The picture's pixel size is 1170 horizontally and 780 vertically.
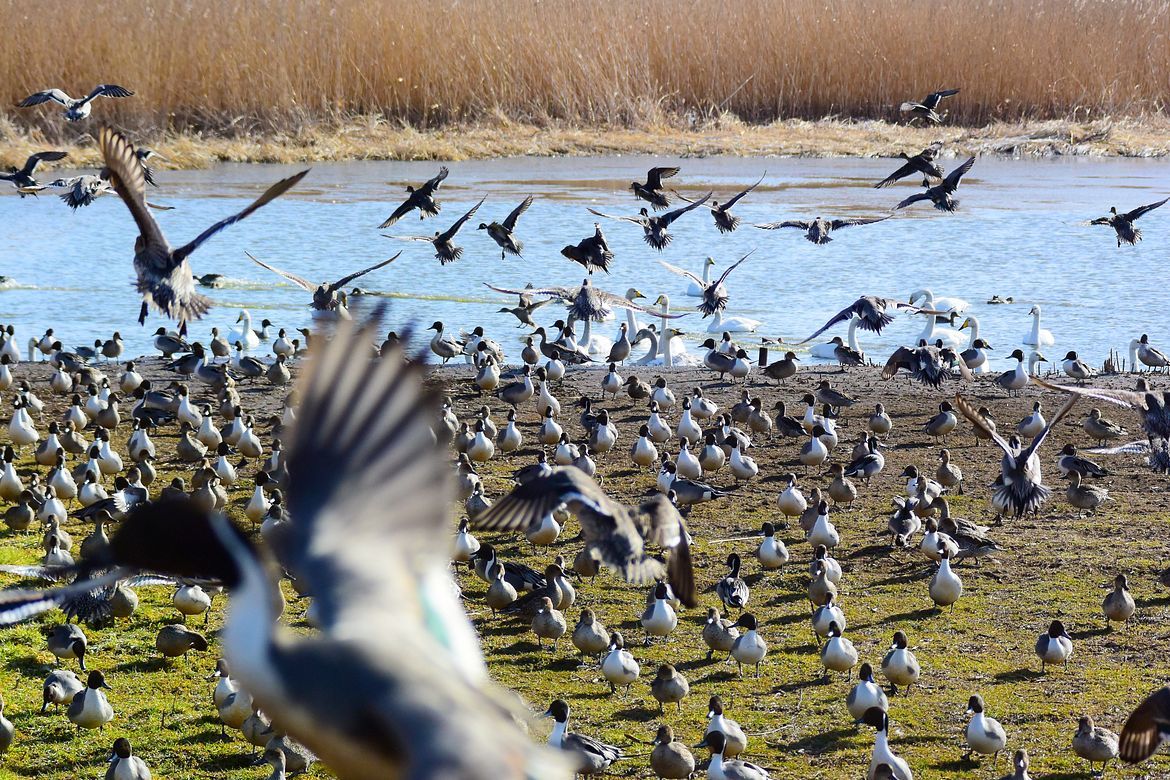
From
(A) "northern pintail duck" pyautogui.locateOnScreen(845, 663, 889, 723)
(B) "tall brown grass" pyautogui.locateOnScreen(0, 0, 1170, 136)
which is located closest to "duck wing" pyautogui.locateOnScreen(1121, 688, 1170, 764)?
(A) "northern pintail duck" pyautogui.locateOnScreen(845, 663, 889, 723)

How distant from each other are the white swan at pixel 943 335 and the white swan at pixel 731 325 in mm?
2448

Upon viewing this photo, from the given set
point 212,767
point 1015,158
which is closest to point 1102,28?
point 1015,158

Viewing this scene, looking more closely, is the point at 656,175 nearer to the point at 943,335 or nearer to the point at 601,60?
the point at 943,335

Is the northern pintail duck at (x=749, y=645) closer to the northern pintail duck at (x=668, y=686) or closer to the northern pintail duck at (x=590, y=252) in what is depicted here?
the northern pintail duck at (x=668, y=686)

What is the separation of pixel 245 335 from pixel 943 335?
32.1 feet

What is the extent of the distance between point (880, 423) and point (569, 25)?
811 inches

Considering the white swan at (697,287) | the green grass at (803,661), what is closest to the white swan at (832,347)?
the white swan at (697,287)

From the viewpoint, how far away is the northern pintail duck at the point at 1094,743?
7.34m

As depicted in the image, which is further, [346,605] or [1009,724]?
[1009,724]

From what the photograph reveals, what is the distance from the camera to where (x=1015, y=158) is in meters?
34.6

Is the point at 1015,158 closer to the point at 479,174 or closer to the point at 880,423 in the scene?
the point at 479,174

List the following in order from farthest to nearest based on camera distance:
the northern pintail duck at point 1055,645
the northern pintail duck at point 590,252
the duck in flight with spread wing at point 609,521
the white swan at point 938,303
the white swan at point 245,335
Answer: the white swan at point 938,303 < the northern pintail duck at point 590,252 < the white swan at point 245,335 < the northern pintail duck at point 1055,645 < the duck in flight with spread wing at point 609,521

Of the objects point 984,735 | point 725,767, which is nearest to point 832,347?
point 984,735

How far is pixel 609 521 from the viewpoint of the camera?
25.4 feet
